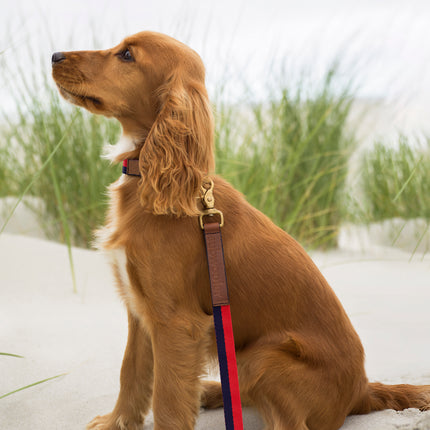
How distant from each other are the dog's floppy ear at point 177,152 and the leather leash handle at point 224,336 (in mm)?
207

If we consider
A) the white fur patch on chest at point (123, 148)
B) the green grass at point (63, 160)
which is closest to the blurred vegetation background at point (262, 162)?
the green grass at point (63, 160)

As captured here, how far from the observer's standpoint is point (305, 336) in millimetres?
1819

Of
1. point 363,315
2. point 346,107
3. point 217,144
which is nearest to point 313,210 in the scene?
point 346,107

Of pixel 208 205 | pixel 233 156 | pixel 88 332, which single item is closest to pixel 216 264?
pixel 208 205

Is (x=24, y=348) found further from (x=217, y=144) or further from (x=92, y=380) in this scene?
(x=217, y=144)

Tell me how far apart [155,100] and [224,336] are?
913 mm

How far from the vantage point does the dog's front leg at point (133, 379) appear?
203 centimetres

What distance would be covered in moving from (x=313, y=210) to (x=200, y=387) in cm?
396

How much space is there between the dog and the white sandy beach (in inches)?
10.8

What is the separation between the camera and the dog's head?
5.92 ft

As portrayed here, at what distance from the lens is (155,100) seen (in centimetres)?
192

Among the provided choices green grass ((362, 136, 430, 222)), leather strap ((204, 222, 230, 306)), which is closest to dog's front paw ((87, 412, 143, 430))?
leather strap ((204, 222, 230, 306))

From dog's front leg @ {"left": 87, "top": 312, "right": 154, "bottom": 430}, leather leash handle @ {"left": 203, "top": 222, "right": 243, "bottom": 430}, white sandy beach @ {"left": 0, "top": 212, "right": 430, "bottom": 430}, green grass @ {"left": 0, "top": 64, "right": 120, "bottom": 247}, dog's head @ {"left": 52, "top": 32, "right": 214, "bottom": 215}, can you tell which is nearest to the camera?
leather leash handle @ {"left": 203, "top": 222, "right": 243, "bottom": 430}

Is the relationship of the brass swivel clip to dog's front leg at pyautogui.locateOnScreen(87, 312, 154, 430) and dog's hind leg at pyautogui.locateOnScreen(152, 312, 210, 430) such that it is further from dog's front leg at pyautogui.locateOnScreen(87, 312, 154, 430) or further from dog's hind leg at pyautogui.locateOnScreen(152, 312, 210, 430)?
dog's front leg at pyautogui.locateOnScreen(87, 312, 154, 430)
